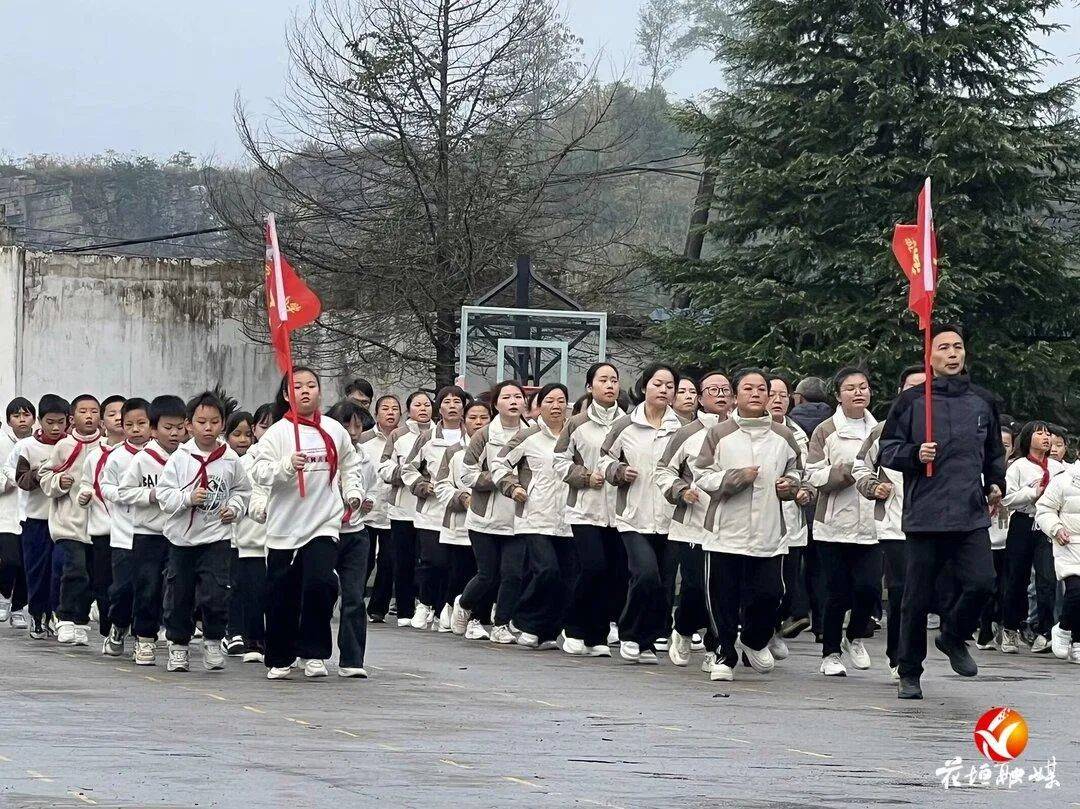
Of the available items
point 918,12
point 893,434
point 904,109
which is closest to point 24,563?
point 893,434

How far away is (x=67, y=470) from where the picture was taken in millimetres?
15992

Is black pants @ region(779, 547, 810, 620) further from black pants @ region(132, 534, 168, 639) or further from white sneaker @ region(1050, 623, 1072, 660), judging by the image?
black pants @ region(132, 534, 168, 639)

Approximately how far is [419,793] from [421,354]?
1135 inches

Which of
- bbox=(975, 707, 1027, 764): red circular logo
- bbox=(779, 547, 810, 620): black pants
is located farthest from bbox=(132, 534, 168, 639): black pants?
bbox=(975, 707, 1027, 764): red circular logo

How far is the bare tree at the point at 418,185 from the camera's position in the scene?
34625 millimetres

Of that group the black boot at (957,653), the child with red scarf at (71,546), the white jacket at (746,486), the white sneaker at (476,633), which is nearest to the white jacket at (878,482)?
the white jacket at (746,486)

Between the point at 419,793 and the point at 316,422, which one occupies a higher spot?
the point at 316,422

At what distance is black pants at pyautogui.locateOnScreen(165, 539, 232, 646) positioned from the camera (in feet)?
44.2

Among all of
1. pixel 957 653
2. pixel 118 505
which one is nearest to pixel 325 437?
pixel 118 505

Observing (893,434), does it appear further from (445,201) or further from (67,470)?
(445,201)

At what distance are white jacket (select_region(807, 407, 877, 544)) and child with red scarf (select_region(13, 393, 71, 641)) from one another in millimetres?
6024

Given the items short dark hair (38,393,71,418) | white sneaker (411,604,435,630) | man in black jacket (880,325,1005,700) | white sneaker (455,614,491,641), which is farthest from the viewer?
white sneaker (411,604,435,630)

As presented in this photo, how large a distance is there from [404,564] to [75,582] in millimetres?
3942

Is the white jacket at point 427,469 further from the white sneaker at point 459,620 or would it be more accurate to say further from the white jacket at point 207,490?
the white jacket at point 207,490
